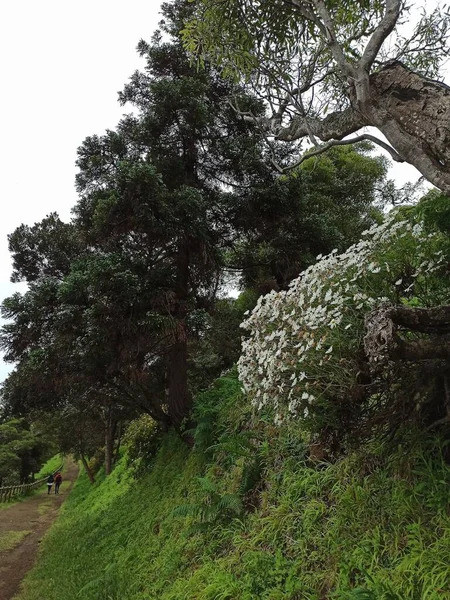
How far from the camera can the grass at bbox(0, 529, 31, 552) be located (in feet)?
37.7

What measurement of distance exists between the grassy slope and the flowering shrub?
63 cm

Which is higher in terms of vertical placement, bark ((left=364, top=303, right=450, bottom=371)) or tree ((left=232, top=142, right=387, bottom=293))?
tree ((left=232, top=142, right=387, bottom=293))

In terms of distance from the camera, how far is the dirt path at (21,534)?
8.93 m

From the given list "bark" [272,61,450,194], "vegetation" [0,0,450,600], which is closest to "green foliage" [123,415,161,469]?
"vegetation" [0,0,450,600]

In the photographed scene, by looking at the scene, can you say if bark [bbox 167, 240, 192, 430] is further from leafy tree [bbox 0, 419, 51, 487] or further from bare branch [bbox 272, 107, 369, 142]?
leafy tree [bbox 0, 419, 51, 487]

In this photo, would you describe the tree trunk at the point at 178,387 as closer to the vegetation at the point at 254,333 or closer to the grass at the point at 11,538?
the vegetation at the point at 254,333

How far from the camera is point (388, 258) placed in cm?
337

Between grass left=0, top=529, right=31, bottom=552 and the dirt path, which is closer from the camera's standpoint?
the dirt path

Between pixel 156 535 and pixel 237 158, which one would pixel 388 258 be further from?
pixel 237 158

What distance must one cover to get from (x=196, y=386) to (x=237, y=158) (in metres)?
5.97

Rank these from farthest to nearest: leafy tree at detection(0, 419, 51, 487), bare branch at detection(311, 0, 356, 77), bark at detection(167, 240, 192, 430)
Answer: leafy tree at detection(0, 419, 51, 487) → bark at detection(167, 240, 192, 430) → bare branch at detection(311, 0, 356, 77)

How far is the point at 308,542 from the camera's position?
356 centimetres

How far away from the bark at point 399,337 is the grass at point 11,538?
12.5m

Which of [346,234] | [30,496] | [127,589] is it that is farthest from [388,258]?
[30,496]
